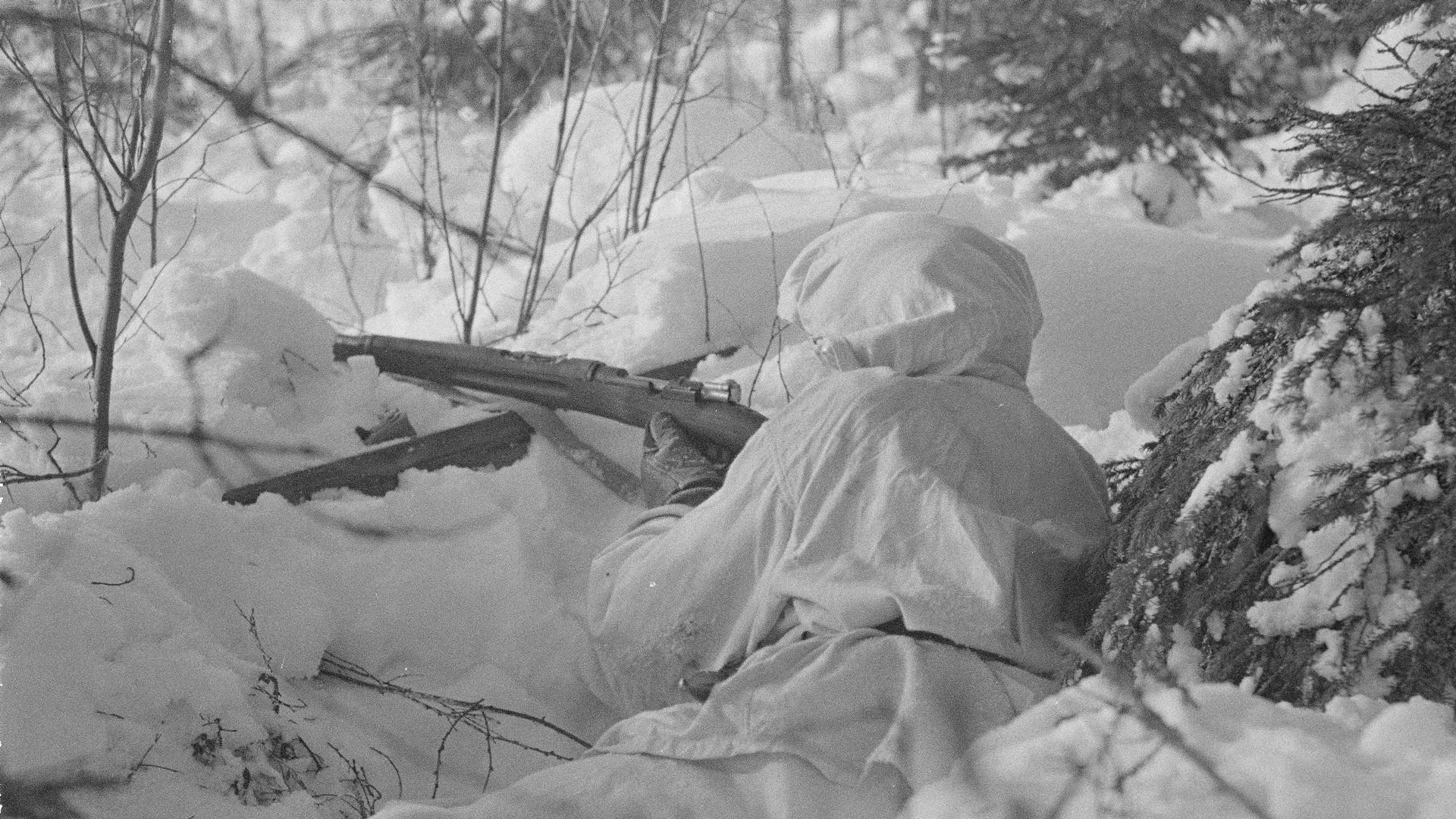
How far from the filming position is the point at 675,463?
3641mm

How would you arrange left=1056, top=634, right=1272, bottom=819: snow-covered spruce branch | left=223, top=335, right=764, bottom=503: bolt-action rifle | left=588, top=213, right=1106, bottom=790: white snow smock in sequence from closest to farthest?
left=1056, top=634, right=1272, bottom=819: snow-covered spruce branch → left=588, top=213, right=1106, bottom=790: white snow smock → left=223, top=335, right=764, bottom=503: bolt-action rifle

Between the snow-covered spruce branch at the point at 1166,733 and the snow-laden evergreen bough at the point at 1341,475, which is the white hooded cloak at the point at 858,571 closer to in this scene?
the snow-laden evergreen bough at the point at 1341,475

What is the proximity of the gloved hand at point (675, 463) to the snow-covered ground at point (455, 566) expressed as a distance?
0.22 metres

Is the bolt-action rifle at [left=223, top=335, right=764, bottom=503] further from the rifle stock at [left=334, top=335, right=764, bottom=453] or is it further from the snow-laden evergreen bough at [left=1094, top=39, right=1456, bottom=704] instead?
the snow-laden evergreen bough at [left=1094, top=39, right=1456, bottom=704]

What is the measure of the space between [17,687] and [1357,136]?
2.20 meters

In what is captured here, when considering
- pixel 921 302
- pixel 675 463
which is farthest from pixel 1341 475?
pixel 675 463

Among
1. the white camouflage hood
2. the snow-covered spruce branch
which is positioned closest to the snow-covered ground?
the snow-covered spruce branch

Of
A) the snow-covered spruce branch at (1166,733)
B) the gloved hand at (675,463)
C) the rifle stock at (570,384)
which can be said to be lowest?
the gloved hand at (675,463)

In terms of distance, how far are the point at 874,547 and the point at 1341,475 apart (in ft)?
3.00

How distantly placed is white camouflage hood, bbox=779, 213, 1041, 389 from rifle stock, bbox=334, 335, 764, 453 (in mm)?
635

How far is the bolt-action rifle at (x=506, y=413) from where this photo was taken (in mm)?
3637

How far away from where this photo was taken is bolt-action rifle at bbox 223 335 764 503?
3637mm

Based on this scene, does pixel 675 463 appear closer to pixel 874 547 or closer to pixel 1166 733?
pixel 874 547

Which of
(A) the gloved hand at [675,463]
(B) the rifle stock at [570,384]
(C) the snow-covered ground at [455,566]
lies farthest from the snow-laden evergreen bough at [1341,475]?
(B) the rifle stock at [570,384]
